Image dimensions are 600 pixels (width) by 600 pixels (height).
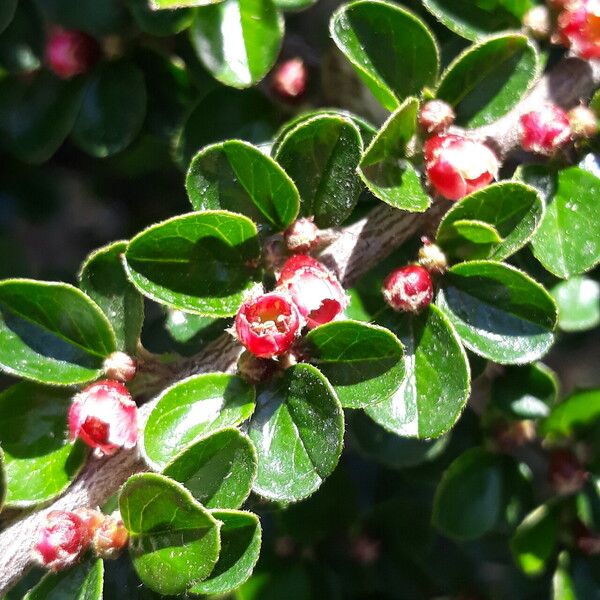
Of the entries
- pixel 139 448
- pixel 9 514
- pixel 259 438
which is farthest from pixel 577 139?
pixel 9 514

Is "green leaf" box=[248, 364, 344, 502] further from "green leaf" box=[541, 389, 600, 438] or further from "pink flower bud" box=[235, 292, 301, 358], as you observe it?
"green leaf" box=[541, 389, 600, 438]

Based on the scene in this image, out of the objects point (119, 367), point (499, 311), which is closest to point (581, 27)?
point (499, 311)

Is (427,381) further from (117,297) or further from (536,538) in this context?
(536,538)

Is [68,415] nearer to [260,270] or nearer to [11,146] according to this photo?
[260,270]

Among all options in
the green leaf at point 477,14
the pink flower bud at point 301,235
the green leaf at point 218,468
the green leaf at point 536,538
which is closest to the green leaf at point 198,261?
the pink flower bud at point 301,235

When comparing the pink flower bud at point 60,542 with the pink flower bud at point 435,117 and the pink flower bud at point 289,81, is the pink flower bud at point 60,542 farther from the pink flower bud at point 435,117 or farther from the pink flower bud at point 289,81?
the pink flower bud at point 289,81

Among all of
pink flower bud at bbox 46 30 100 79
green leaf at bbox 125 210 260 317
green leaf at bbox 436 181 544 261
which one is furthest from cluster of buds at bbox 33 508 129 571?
pink flower bud at bbox 46 30 100 79
